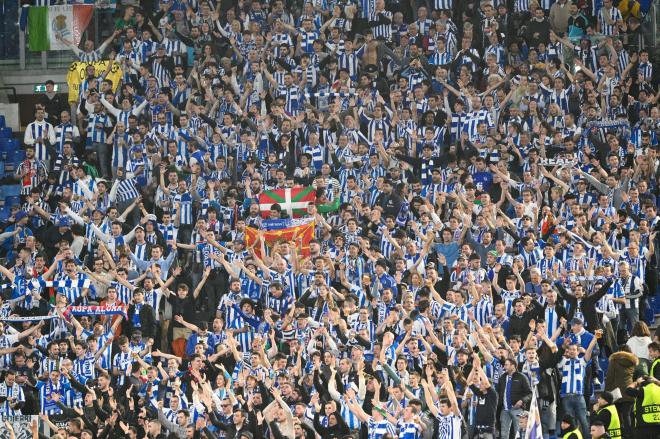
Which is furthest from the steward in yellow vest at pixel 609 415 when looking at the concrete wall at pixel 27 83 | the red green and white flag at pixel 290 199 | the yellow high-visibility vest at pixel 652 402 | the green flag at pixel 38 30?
the green flag at pixel 38 30

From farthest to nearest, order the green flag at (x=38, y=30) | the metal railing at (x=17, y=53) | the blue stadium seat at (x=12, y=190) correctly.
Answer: the metal railing at (x=17, y=53), the green flag at (x=38, y=30), the blue stadium seat at (x=12, y=190)

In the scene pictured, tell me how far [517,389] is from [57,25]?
15.2m

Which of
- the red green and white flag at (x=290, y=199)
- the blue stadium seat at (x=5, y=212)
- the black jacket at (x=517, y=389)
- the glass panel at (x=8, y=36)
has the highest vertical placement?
the glass panel at (x=8, y=36)

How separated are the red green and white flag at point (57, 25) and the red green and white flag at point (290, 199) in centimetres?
709

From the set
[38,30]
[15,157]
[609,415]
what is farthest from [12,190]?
[609,415]

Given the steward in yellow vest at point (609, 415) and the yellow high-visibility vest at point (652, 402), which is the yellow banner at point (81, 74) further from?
the yellow high-visibility vest at point (652, 402)

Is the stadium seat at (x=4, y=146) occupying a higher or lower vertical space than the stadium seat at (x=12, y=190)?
higher

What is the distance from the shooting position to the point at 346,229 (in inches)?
1101

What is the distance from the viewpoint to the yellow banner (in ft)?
107

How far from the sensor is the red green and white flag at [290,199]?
28.9 metres

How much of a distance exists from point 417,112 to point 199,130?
13.1ft

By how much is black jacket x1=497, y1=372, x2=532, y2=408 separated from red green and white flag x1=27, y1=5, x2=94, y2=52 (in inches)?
567

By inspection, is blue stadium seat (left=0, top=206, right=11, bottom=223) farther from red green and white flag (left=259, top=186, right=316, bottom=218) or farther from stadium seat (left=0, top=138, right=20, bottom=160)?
red green and white flag (left=259, top=186, right=316, bottom=218)

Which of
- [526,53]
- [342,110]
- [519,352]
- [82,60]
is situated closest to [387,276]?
[519,352]
